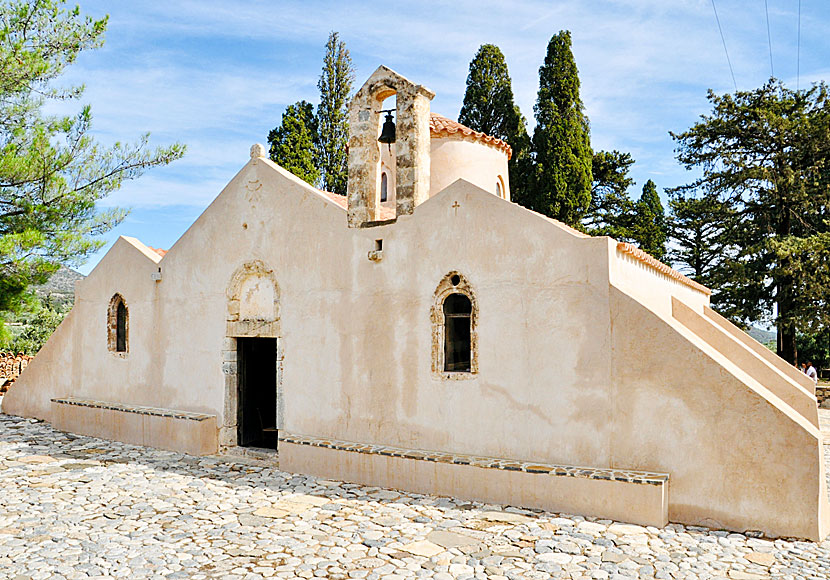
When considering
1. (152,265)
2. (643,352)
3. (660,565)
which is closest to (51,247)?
(152,265)

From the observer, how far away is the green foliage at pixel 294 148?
21.2m

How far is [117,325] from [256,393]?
3.53 metres

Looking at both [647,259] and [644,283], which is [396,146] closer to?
[647,259]

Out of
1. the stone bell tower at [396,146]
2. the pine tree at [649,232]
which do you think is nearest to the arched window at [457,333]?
the stone bell tower at [396,146]

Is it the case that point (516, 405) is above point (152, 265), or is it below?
below

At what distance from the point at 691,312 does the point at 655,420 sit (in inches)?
153

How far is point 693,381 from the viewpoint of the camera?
21.8 feet

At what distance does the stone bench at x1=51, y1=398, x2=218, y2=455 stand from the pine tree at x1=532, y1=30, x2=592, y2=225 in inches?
577

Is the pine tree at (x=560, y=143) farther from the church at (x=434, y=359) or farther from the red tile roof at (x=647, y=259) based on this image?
the church at (x=434, y=359)

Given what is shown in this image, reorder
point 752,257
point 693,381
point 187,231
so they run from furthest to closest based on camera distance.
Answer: point 752,257, point 187,231, point 693,381

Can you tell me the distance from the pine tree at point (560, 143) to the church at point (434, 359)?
9609 mm

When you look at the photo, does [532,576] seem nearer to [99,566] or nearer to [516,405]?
[516,405]

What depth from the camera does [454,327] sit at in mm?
8375

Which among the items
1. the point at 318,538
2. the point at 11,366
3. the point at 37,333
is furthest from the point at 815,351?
the point at 37,333
